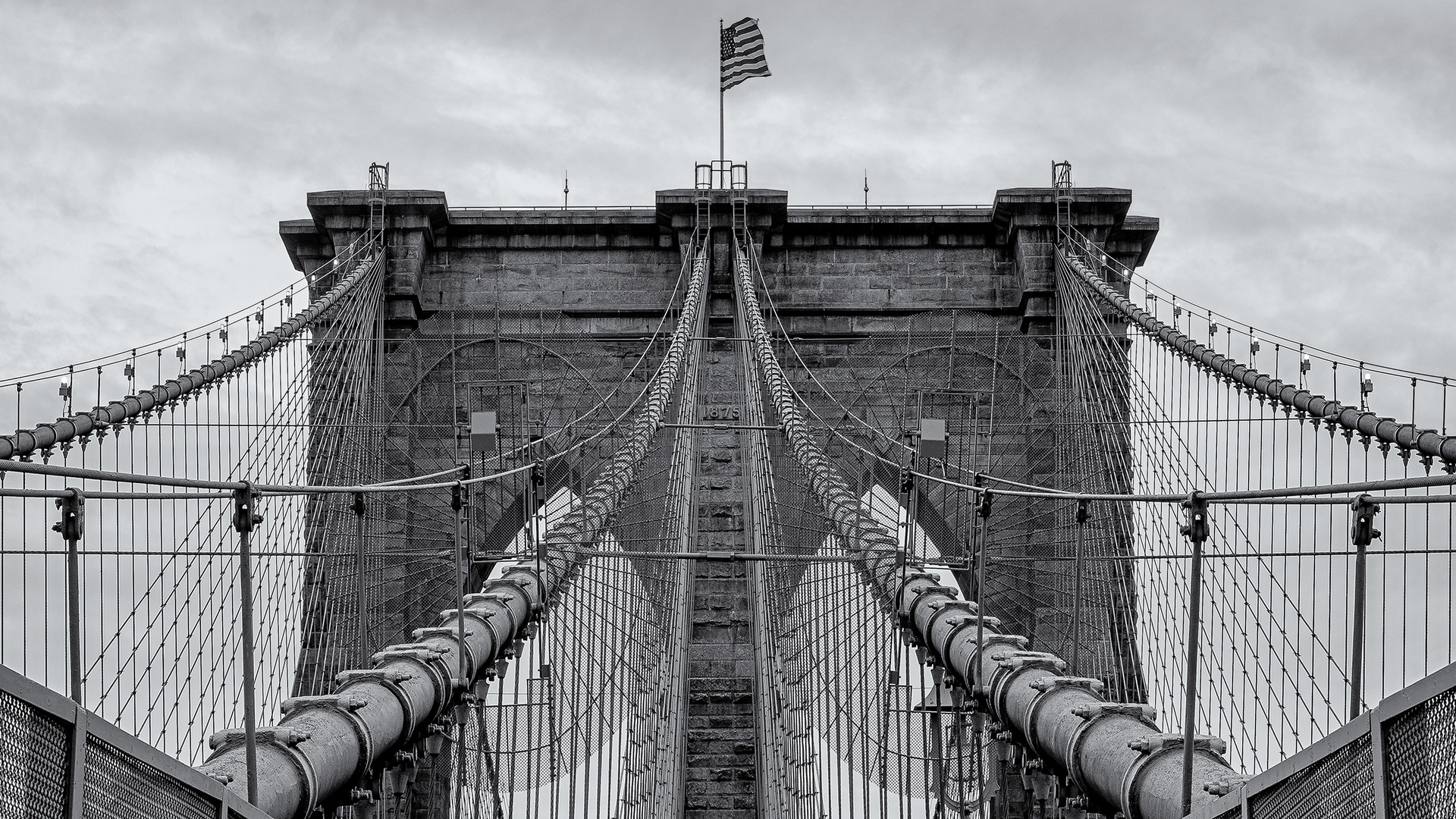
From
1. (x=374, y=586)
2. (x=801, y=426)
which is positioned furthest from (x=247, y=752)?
(x=374, y=586)

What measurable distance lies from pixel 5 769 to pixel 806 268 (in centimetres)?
1683

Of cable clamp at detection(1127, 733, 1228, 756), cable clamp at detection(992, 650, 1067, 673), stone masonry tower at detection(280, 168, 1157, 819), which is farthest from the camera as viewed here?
stone masonry tower at detection(280, 168, 1157, 819)

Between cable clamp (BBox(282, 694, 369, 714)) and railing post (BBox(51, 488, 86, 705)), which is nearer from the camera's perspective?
railing post (BBox(51, 488, 86, 705))

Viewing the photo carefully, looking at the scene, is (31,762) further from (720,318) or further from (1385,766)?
(720,318)

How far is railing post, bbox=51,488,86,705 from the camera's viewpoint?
339cm

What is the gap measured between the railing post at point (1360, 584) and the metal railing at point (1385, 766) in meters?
0.22

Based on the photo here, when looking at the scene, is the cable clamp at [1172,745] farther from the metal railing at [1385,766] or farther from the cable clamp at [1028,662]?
the cable clamp at [1028,662]

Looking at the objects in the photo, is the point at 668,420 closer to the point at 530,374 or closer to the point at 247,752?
the point at 530,374

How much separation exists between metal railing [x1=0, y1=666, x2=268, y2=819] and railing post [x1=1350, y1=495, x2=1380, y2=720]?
2334mm

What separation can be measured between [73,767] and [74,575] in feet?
1.72

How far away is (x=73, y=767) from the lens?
3008 mm

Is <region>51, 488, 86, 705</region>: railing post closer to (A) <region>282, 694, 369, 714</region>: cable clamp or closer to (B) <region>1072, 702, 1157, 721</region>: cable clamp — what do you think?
(A) <region>282, 694, 369, 714</region>: cable clamp

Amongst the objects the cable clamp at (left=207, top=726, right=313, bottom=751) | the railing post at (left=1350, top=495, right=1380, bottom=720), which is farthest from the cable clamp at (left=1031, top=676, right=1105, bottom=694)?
the cable clamp at (left=207, top=726, right=313, bottom=751)

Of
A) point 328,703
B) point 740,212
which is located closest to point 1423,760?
point 328,703
